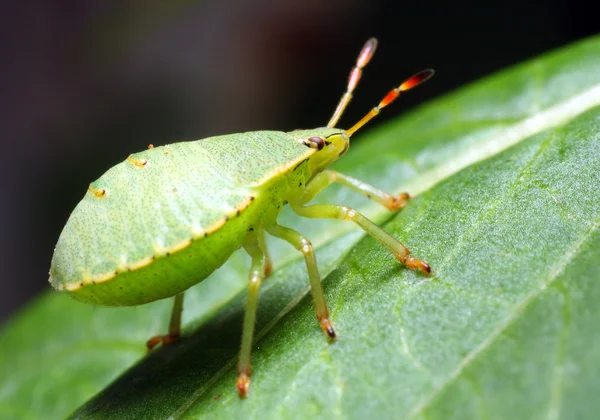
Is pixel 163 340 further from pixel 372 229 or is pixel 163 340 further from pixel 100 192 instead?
pixel 372 229

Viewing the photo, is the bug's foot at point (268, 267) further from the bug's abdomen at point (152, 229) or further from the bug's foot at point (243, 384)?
the bug's foot at point (243, 384)

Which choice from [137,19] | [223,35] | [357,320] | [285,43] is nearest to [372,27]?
[285,43]

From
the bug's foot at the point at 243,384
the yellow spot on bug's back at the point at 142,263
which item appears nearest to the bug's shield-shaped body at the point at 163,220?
the yellow spot on bug's back at the point at 142,263

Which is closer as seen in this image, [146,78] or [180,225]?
[180,225]

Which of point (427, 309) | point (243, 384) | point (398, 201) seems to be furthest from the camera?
point (398, 201)

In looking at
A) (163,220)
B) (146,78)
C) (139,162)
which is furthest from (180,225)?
(146,78)

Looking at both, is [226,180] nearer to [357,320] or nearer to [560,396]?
[357,320]

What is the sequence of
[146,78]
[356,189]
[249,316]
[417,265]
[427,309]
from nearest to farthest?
[427,309] < [417,265] < [249,316] < [356,189] < [146,78]
